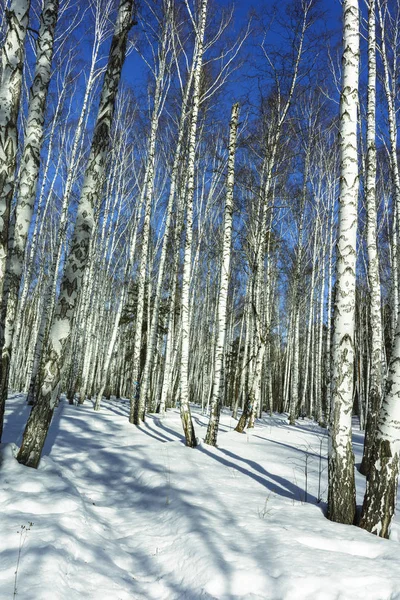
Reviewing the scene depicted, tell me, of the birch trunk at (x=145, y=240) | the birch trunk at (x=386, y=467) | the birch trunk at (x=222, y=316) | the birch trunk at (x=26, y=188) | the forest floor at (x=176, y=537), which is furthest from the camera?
the birch trunk at (x=145, y=240)

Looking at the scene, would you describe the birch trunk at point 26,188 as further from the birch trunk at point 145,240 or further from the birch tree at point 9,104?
the birch trunk at point 145,240

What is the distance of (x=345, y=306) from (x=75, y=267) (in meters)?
2.89

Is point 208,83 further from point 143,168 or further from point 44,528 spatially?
point 44,528

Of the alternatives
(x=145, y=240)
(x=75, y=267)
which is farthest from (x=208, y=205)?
(x=75, y=267)

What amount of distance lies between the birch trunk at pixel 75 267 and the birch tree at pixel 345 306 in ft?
8.47

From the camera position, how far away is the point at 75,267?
4270 millimetres

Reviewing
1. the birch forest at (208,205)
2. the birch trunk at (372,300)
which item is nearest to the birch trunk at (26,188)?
the birch forest at (208,205)

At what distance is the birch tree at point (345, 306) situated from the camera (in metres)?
3.46

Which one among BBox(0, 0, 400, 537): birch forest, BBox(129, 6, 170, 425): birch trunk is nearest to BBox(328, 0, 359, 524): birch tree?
BBox(0, 0, 400, 537): birch forest

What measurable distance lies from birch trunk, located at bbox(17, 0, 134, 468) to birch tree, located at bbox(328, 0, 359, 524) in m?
2.58

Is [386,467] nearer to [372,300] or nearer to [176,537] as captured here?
[176,537]

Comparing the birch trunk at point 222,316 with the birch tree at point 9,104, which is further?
the birch trunk at point 222,316

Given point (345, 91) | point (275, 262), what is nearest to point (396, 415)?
point (345, 91)

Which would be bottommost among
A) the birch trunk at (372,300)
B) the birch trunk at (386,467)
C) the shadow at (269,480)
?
the shadow at (269,480)
